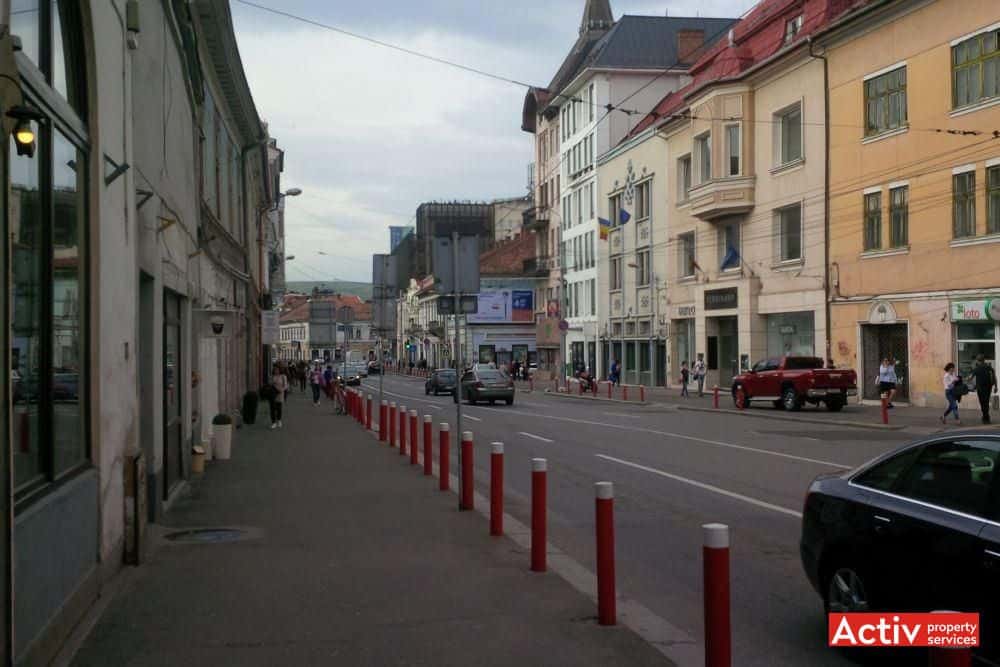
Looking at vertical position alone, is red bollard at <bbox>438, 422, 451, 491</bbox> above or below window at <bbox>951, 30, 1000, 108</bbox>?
below

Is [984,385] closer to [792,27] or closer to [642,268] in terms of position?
[792,27]

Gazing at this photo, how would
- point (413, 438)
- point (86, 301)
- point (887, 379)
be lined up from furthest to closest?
point (887, 379), point (413, 438), point (86, 301)

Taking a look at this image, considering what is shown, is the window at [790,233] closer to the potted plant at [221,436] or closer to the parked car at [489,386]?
the parked car at [489,386]

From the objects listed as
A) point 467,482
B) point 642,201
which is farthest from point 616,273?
point 467,482

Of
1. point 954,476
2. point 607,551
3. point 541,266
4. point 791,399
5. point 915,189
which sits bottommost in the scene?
point 791,399

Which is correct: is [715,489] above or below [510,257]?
below

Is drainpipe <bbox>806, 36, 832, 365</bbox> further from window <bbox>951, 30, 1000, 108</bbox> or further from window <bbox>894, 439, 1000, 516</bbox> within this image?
window <bbox>894, 439, 1000, 516</bbox>

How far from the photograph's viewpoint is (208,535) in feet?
33.6

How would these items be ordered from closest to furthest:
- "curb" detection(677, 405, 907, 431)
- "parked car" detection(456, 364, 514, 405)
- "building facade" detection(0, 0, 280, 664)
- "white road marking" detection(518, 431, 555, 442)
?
"building facade" detection(0, 0, 280, 664)
"white road marking" detection(518, 431, 555, 442)
"curb" detection(677, 405, 907, 431)
"parked car" detection(456, 364, 514, 405)

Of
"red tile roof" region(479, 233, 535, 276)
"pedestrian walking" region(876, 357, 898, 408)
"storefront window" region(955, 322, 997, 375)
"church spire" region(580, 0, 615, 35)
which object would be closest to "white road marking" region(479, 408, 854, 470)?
"pedestrian walking" region(876, 357, 898, 408)

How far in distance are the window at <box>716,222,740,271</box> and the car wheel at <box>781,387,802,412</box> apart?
402 inches

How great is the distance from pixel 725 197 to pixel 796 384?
11.2m

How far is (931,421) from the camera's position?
1019 inches

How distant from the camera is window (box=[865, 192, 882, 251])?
31.7m
